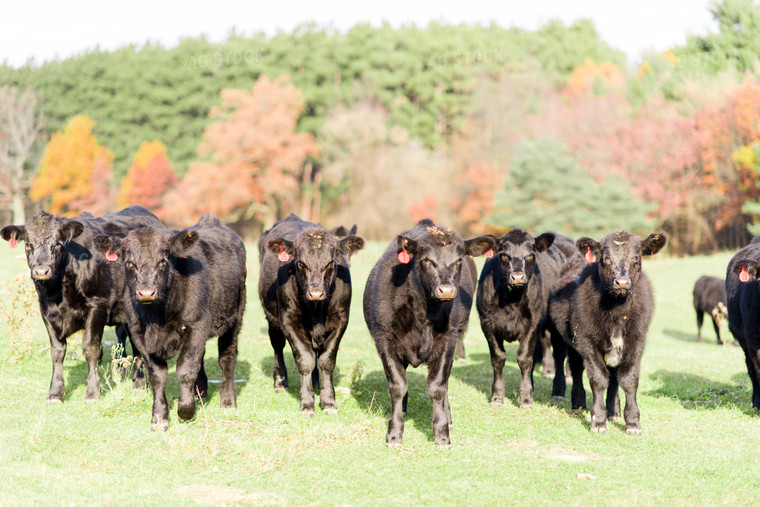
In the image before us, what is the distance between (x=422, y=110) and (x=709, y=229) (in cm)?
2614

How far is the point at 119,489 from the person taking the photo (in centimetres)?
554

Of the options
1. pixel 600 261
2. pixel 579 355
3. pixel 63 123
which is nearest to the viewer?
pixel 600 261

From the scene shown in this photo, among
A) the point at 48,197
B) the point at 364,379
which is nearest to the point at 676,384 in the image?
the point at 364,379

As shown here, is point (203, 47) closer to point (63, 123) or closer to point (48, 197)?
point (63, 123)

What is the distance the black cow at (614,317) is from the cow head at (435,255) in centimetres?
172

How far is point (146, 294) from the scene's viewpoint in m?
6.75

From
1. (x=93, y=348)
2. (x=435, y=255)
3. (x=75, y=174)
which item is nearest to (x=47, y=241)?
(x=93, y=348)

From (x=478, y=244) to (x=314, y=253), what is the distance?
1.84 meters

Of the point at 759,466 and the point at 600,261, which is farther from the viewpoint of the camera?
the point at 600,261

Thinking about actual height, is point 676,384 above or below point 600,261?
below

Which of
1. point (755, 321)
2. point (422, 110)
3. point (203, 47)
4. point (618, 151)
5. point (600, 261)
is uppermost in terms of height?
point (203, 47)

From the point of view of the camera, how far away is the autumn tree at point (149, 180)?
60625mm

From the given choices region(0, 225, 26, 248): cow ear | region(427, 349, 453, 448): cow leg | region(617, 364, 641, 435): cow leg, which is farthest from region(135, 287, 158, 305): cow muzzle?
region(617, 364, 641, 435): cow leg

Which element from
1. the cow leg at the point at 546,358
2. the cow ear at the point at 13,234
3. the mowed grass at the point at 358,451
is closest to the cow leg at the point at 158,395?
the mowed grass at the point at 358,451
